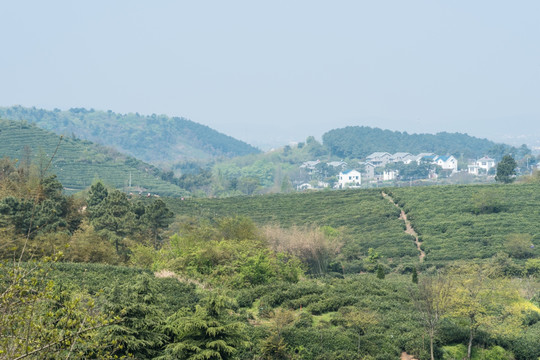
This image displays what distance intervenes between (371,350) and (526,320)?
30.3 feet

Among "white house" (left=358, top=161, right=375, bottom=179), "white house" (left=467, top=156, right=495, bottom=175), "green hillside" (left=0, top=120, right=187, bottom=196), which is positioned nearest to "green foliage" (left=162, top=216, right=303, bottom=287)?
"green hillside" (left=0, top=120, right=187, bottom=196)

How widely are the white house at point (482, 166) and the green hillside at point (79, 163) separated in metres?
82.5

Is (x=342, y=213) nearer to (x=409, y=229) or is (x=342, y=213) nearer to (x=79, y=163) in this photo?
(x=409, y=229)

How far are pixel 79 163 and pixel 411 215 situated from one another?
64690 mm

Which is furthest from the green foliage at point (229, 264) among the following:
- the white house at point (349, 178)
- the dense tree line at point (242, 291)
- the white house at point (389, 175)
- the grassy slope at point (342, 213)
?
the white house at point (389, 175)

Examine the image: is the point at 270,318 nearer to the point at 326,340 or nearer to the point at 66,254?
the point at 326,340

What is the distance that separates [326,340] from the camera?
72.6ft

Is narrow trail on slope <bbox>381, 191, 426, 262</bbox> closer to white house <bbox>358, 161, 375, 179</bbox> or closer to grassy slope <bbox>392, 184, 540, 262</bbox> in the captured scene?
grassy slope <bbox>392, 184, 540, 262</bbox>

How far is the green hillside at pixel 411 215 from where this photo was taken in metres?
50.7

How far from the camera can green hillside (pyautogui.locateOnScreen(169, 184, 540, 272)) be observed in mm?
50656

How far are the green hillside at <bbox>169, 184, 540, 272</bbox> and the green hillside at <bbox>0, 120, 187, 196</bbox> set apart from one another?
3433 centimetres

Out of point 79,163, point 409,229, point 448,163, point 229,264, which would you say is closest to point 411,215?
point 409,229

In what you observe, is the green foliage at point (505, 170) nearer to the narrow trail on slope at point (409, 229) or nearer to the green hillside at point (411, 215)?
the green hillside at point (411, 215)

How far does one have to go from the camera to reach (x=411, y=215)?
5984 cm
